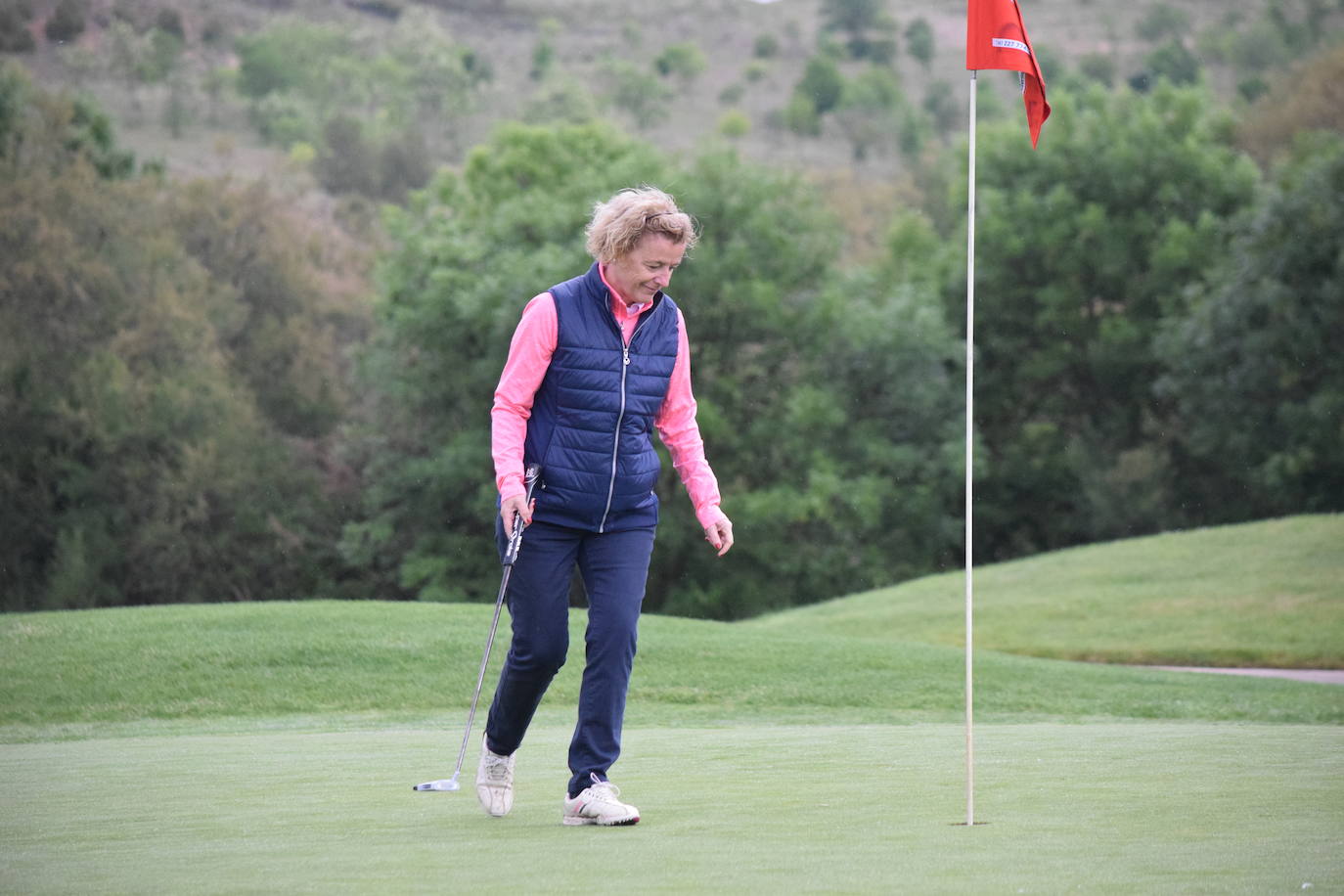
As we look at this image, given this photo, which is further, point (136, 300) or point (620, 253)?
point (136, 300)

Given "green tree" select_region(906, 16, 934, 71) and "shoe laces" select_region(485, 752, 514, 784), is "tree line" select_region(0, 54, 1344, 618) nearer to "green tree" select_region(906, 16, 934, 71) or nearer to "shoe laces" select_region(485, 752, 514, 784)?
"shoe laces" select_region(485, 752, 514, 784)

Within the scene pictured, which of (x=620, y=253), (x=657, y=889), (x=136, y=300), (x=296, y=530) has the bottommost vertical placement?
(x=296, y=530)

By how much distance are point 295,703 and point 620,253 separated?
849 cm

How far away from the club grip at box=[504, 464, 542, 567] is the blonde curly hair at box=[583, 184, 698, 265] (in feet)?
2.48

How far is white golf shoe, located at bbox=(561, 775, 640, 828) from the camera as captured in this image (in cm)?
585

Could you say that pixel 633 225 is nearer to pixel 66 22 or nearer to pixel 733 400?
pixel 733 400

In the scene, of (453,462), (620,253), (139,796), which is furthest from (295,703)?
(453,462)

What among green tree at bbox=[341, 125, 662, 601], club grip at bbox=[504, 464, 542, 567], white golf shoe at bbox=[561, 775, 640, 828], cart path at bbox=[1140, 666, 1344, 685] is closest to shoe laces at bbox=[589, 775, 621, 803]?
white golf shoe at bbox=[561, 775, 640, 828]

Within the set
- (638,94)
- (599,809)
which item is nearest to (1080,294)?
(599,809)

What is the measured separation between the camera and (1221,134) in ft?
172

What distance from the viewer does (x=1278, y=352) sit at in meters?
39.9

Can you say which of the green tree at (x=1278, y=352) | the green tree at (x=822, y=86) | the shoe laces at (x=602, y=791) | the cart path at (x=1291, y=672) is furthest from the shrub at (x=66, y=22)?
the shoe laces at (x=602, y=791)

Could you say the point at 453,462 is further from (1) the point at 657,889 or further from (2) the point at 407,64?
(2) the point at 407,64

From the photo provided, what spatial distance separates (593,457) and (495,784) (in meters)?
1.20
